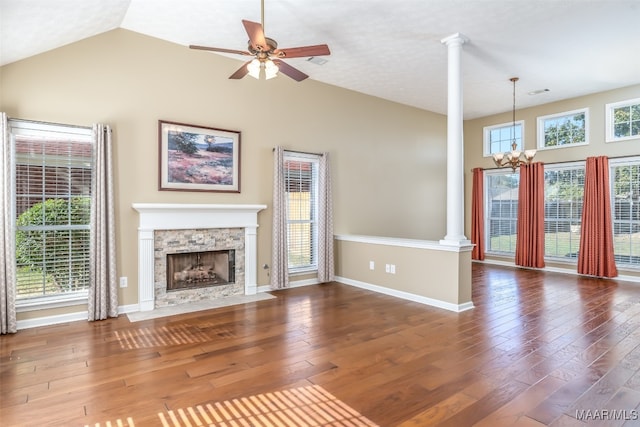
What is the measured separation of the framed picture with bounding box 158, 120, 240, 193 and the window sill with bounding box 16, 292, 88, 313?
1.58m

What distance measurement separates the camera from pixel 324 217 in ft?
19.4

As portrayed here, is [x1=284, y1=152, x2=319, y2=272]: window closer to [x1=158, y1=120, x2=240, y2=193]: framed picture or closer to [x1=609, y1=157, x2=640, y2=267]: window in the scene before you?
[x1=158, y1=120, x2=240, y2=193]: framed picture

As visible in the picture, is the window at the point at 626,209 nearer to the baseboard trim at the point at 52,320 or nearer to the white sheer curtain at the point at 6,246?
the baseboard trim at the point at 52,320

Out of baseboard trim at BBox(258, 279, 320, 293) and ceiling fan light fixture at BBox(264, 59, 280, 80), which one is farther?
baseboard trim at BBox(258, 279, 320, 293)

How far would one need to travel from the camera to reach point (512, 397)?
7.95ft

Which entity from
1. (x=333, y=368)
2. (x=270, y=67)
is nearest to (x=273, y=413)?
(x=333, y=368)

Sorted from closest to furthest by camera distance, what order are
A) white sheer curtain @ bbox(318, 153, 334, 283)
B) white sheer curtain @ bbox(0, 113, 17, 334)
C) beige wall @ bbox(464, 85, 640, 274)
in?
white sheer curtain @ bbox(0, 113, 17, 334) → white sheer curtain @ bbox(318, 153, 334, 283) → beige wall @ bbox(464, 85, 640, 274)

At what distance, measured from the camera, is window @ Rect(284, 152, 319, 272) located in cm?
579

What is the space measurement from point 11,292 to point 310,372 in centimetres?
321

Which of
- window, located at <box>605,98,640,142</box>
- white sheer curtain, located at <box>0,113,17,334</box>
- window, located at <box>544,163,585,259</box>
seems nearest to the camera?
white sheer curtain, located at <box>0,113,17,334</box>

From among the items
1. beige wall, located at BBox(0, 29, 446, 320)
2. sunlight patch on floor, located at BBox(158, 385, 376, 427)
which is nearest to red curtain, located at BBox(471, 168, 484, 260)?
beige wall, located at BBox(0, 29, 446, 320)

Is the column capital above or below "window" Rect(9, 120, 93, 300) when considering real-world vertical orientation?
above

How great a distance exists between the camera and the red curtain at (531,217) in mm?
7266

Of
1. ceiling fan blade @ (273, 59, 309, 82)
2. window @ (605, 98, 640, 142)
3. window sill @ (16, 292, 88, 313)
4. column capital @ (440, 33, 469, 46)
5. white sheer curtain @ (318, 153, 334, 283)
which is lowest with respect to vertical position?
window sill @ (16, 292, 88, 313)
